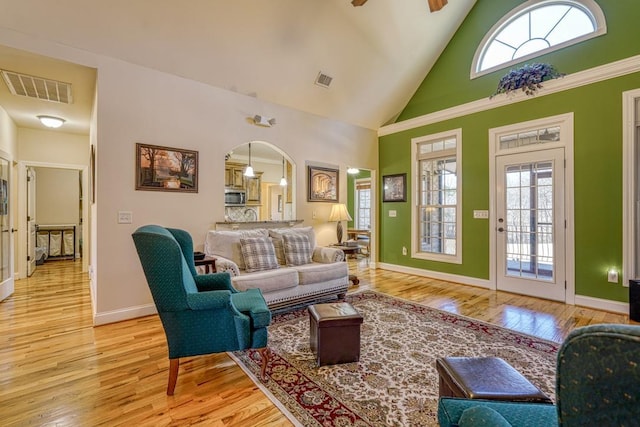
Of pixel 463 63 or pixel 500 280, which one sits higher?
pixel 463 63

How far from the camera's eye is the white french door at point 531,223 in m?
3.86

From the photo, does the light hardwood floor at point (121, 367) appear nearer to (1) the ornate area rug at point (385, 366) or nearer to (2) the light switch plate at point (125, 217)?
(1) the ornate area rug at point (385, 366)

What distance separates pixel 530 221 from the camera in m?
4.11

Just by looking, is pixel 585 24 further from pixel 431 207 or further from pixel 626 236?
pixel 431 207

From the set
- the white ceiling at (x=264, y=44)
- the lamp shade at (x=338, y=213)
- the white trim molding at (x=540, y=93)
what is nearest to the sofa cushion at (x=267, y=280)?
the lamp shade at (x=338, y=213)

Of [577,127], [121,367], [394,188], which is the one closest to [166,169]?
[121,367]

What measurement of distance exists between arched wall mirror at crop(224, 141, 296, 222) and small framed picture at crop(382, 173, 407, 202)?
209 centimetres

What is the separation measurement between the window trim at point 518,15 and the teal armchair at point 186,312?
4.85m

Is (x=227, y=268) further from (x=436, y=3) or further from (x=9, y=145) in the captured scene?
(x=9, y=145)

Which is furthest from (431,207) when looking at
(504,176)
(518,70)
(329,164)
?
(518,70)

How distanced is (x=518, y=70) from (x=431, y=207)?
7.74ft

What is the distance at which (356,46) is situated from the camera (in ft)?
14.0

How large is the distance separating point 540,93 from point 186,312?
490 centimetres

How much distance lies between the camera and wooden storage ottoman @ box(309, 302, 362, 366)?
2.17 metres
